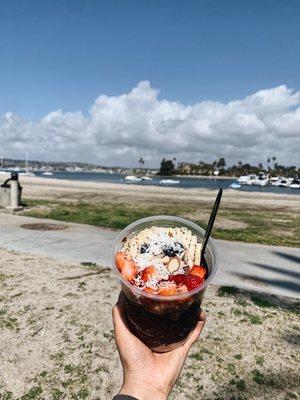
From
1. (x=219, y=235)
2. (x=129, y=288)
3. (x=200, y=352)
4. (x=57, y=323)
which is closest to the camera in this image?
(x=129, y=288)

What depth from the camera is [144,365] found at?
1.82 meters

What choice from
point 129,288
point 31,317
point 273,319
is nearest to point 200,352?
point 273,319

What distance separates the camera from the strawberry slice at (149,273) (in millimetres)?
1701

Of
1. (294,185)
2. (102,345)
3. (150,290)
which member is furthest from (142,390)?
(294,185)

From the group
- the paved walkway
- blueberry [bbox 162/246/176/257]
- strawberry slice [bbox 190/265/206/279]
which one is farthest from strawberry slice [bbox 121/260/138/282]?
the paved walkway

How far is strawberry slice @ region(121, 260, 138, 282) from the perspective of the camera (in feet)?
5.74

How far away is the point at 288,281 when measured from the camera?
283 inches

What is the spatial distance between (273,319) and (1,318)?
3.80 metres

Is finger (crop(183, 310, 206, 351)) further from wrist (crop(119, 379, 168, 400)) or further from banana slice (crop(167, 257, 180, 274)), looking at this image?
banana slice (crop(167, 257, 180, 274))

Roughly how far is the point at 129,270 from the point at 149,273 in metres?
0.11

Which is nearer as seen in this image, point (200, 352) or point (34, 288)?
point (200, 352)

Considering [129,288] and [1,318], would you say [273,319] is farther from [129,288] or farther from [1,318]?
[129,288]

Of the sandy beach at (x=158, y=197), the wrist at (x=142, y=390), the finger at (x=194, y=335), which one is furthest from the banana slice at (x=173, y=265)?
the sandy beach at (x=158, y=197)

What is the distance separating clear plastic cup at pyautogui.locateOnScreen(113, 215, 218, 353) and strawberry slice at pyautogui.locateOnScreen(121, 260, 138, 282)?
2 cm
